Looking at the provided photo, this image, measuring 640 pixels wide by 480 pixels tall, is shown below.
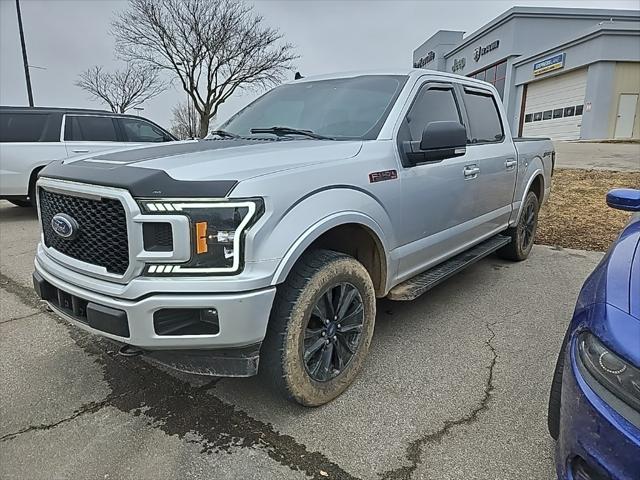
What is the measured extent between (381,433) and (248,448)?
669 millimetres

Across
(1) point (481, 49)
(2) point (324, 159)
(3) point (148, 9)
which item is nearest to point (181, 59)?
(3) point (148, 9)

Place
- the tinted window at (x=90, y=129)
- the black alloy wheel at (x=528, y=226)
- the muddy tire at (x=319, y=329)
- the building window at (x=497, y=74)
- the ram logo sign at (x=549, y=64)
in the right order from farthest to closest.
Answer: the building window at (x=497, y=74) → the ram logo sign at (x=549, y=64) → the tinted window at (x=90, y=129) → the black alloy wheel at (x=528, y=226) → the muddy tire at (x=319, y=329)

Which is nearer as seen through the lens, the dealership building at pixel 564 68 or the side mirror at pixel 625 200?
the side mirror at pixel 625 200

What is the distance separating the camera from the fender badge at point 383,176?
2.74 metres

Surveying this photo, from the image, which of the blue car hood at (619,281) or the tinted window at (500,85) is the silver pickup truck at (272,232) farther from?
the tinted window at (500,85)

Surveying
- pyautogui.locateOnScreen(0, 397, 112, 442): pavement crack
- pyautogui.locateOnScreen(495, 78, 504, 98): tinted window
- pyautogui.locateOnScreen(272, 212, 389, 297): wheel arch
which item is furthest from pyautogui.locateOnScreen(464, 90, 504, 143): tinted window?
pyautogui.locateOnScreen(495, 78, 504, 98): tinted window

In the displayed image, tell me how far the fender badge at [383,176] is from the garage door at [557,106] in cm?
2981

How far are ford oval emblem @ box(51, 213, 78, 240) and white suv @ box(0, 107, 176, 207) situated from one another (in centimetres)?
571

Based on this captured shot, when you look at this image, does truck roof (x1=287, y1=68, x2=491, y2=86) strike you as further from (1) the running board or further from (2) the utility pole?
(2) the utility pole

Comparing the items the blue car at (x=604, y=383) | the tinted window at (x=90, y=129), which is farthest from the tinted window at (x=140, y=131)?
the blue car at (x=604, y=383)

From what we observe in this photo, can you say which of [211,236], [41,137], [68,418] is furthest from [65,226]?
[41,137]

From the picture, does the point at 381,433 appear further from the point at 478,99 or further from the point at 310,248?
the point at 478,99

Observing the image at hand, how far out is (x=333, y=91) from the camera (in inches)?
140

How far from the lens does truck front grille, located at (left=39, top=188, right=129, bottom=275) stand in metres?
2.07
